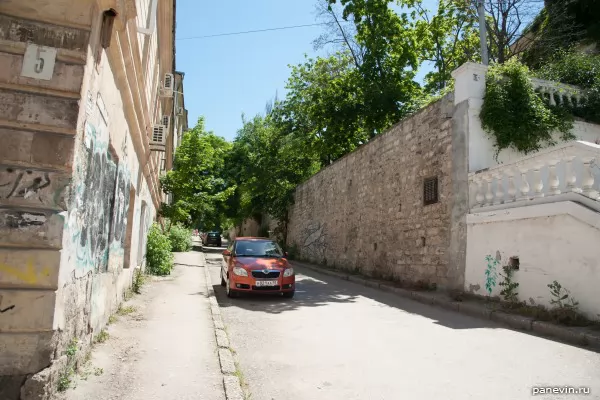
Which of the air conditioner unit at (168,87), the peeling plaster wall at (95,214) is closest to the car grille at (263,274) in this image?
the peeling plaster wall at (95,214)

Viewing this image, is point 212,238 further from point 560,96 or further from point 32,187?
point 32,187

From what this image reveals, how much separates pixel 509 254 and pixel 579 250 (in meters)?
1.69

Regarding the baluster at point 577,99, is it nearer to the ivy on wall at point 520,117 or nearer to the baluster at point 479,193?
the ivy on wall at point 520,117

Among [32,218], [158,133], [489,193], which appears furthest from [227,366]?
[158,133]

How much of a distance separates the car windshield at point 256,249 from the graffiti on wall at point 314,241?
9.38 meters

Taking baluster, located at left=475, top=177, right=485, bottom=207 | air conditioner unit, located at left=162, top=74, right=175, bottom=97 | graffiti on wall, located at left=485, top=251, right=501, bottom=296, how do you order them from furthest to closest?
1. air conditioner unit, located at left=162, top=74, right=175, bottom=97
2. baluster, located at left=475, top=177, right=485, bottom=207
3. graffiti on wall, located at left=485, top=251, right=501, bottom=296

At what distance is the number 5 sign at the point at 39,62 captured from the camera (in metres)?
3.71

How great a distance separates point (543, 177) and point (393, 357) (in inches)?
192

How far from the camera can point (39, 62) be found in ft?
12.2

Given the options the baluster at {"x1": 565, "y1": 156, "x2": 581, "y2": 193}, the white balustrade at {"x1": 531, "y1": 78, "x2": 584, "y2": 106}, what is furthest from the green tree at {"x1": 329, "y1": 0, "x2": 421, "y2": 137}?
the baluster at {"x1": 565, "y1": 156, "x2": 581, "y2": 193}

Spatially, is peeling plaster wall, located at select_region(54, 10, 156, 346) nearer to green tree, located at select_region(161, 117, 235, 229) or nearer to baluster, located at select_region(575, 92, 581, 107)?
green tree, located at select_region(161, 117, 235, 229)

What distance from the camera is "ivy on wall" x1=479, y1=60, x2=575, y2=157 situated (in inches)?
383

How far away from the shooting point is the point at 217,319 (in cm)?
729

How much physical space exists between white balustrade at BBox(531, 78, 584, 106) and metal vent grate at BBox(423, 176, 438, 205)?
3277 millimetres
